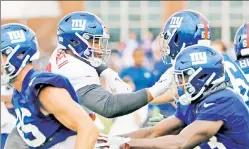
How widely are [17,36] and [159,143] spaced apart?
44.4 inches

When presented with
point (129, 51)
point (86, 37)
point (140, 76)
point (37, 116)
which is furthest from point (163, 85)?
point (129, 51)

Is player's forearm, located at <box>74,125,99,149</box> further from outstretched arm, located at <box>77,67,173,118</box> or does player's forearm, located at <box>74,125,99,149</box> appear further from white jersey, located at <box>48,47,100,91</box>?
white jersey, located at <box>48,47,100,91</box>

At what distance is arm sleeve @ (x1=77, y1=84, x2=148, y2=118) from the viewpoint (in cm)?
570

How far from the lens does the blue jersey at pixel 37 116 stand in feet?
16.6

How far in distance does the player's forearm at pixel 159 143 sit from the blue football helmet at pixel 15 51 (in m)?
0.84

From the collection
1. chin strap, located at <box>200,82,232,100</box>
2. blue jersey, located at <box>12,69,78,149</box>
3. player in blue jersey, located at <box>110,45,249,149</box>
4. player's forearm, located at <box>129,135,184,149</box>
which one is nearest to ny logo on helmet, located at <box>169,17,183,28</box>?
player in blue jersey, located at <box>110,45,249,149</box>

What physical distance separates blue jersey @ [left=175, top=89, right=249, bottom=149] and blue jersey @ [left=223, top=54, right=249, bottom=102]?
85cm

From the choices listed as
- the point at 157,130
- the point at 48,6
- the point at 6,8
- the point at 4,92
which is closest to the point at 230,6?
the point at 48,6

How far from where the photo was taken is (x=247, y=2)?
26578mm

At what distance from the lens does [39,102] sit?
200 inches

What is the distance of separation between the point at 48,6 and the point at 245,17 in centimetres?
1226

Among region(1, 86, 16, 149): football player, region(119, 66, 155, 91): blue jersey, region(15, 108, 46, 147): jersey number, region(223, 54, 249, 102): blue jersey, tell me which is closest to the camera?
region(15, 108, 46, 147): jersey number

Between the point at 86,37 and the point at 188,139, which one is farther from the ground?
the point at 86,37

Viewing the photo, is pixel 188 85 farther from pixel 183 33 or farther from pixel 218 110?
pixel 183 33
